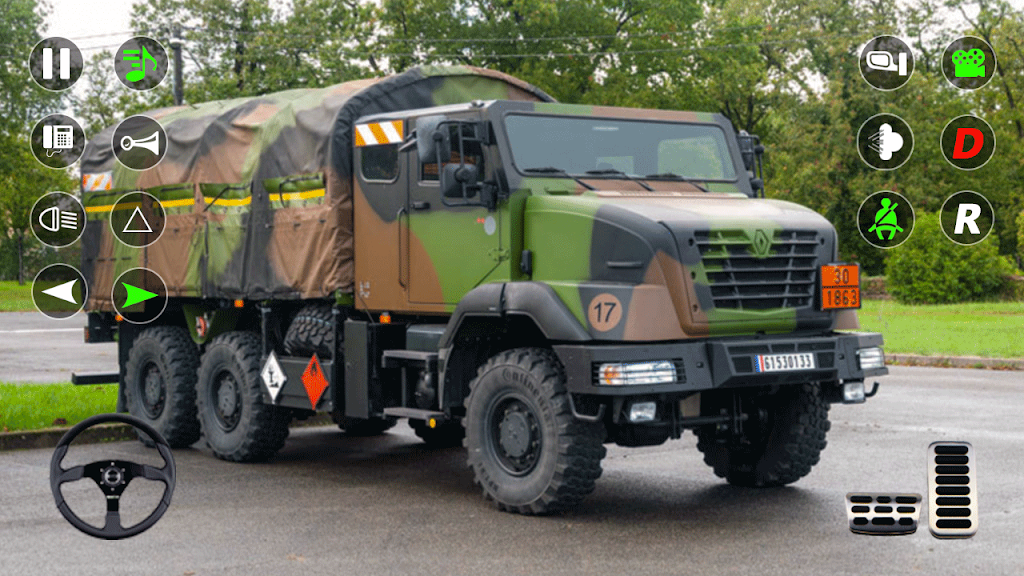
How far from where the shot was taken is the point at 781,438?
1035 centimetres

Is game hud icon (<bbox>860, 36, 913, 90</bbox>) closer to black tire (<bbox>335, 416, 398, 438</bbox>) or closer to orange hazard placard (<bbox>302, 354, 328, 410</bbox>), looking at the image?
black tire (<bbox>335, 416, 398, 438</bbox>)

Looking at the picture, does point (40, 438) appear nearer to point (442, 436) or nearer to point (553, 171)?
point (442, 436)

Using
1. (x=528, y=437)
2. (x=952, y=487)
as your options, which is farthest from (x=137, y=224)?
(x=952, y=487)

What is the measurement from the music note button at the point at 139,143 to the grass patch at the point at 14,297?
105 ft

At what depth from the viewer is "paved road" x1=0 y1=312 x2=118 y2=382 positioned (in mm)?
20406

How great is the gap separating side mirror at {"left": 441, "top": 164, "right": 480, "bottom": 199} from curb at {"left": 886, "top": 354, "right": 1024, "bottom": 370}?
1358 centimetres

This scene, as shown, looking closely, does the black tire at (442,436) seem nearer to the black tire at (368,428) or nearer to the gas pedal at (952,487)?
the black tire at (368,428)

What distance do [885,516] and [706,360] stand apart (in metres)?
1.46

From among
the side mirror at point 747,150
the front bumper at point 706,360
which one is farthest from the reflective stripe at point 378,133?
the side mirror at point 747,150

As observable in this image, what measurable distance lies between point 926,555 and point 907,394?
31.5ft

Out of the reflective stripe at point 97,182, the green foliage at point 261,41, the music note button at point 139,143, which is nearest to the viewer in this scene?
the music note button at point 139,143

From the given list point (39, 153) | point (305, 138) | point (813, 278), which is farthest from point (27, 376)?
point (813, 278)

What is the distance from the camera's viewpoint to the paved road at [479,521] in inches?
303

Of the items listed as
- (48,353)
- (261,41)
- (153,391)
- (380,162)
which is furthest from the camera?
(261,41)
